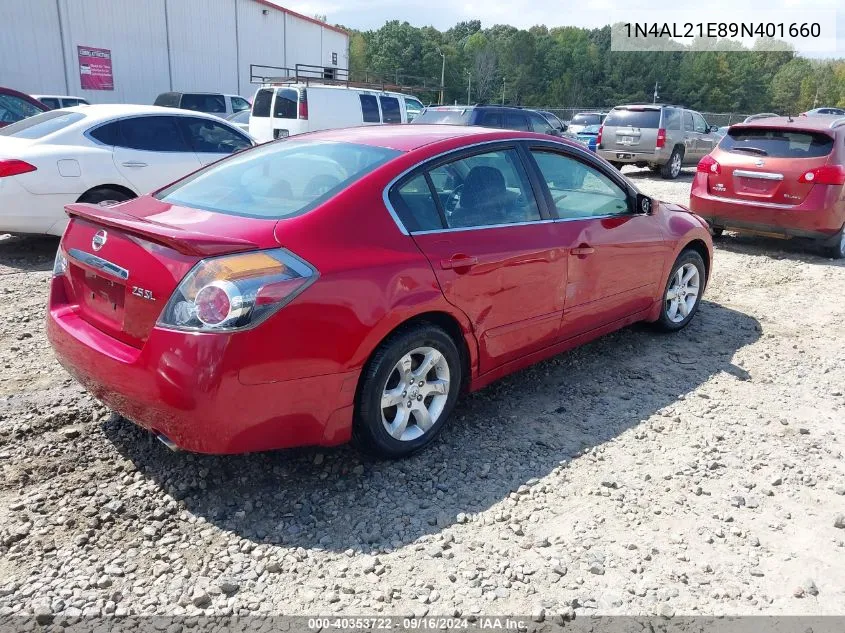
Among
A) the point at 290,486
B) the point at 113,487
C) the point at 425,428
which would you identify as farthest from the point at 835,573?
the point at 113,487

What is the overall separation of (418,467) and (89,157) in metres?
5.39

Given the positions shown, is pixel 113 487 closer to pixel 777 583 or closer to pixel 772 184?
pixel 777 583

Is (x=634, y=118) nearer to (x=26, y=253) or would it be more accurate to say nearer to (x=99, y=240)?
(x=26, y=253)

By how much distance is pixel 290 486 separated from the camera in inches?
125

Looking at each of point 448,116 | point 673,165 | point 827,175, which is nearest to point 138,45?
point 448,116

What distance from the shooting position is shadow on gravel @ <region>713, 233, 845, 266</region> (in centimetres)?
855

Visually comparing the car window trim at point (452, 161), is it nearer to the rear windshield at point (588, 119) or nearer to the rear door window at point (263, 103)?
the rear door window at point (263, 103)

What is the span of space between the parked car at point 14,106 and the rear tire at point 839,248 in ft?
38.6

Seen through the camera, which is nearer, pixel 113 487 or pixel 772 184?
pixel 113 487

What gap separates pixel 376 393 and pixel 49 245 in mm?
5928

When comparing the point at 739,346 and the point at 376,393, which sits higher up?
the point at 376,393

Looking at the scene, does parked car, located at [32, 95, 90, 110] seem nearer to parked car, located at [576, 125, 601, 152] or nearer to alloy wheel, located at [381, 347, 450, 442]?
parked car, located at [576, 125, 601, 152]

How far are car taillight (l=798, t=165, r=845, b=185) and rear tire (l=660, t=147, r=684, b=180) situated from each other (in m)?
8.67

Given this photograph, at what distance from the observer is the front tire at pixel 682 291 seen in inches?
207
